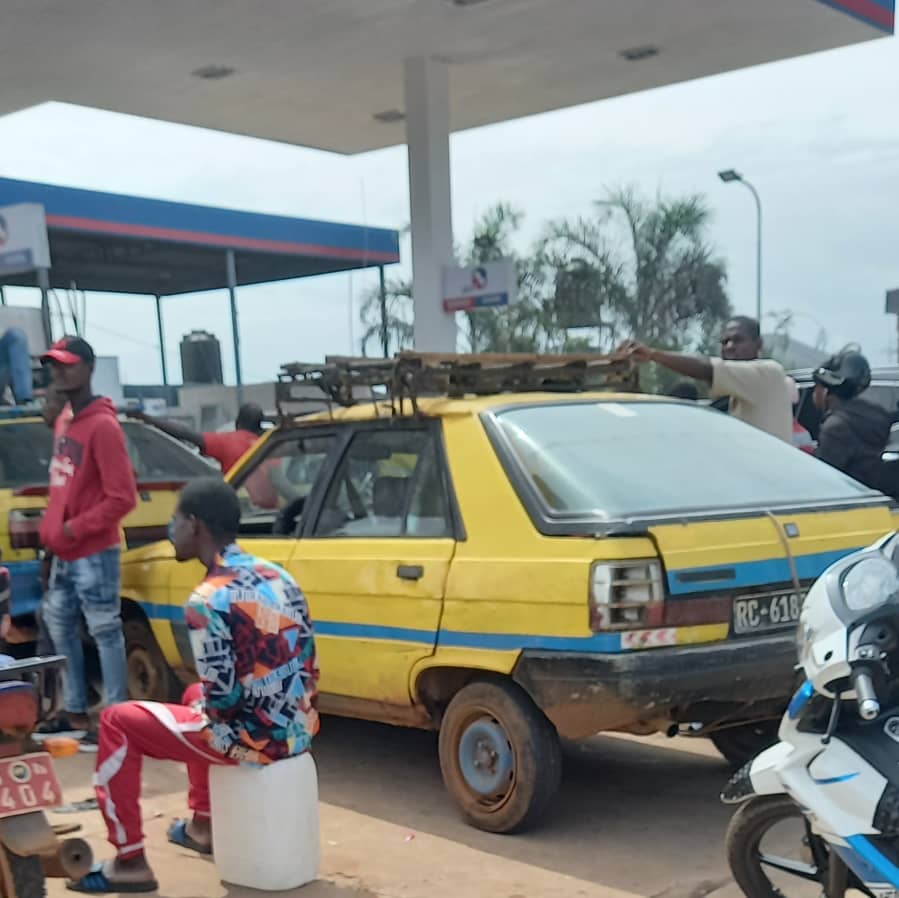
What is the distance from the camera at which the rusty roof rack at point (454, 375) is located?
4.88 m

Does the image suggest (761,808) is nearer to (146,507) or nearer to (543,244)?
(146,507)

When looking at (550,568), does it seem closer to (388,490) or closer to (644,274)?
(388,490)

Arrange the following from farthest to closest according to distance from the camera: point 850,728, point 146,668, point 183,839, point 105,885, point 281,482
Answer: point 146,668, point 281,482, point 183,839, point 105,885, point 850,728

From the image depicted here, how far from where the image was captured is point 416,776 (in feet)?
17.1

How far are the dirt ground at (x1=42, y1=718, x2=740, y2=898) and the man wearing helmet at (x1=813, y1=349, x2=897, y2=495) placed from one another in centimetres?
177

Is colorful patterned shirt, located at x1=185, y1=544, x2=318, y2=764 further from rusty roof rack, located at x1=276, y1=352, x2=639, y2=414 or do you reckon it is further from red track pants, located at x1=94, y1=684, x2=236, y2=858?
rusty roof rack, located at x1=276, y1=352, x2=639, y2=414

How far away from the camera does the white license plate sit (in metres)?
4.17

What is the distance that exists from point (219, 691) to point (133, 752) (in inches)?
16.6

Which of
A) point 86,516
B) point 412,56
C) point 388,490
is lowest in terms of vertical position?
point 86,516

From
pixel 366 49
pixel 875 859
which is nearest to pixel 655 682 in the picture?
pixel 875 859

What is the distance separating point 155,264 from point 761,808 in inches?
913

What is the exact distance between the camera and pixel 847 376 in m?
6.29

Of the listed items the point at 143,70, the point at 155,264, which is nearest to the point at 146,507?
the point at 143,70

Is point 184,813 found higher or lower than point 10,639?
lower
